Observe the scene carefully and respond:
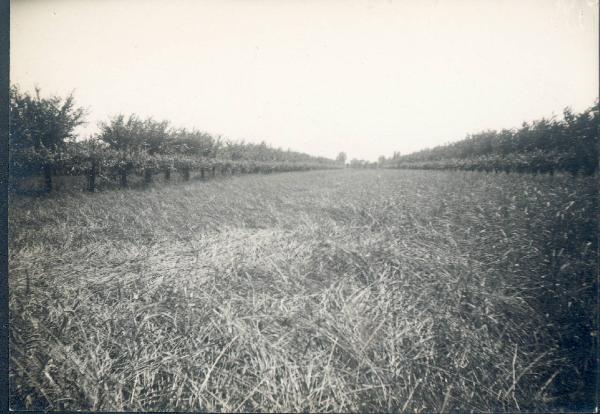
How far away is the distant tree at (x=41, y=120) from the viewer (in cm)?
881

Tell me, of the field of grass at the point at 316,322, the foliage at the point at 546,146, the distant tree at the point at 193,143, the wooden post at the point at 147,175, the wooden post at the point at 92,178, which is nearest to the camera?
the field of grass at the point at 316,322

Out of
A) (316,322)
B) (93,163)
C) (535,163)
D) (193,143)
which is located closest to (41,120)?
(93,163)

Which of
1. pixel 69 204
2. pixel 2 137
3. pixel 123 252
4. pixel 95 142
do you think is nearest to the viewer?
pixel 2 137

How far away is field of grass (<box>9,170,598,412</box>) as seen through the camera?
5.34 feet

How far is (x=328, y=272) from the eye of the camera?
9.26 feet

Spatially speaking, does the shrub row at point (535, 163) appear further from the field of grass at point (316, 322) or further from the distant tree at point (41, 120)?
the distant tree at point (41, 120)

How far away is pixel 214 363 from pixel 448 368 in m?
1.68

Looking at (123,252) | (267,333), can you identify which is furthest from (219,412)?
(123,252)

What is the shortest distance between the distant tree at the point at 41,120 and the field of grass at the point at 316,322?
8271mm

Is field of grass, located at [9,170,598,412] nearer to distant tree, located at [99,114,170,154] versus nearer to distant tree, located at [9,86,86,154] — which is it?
distant tree, located at [9,86,86,154]

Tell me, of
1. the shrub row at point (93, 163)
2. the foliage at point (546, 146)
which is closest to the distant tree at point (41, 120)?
the shrub row at point (93, 163)

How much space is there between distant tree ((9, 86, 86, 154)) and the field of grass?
27.1 ft

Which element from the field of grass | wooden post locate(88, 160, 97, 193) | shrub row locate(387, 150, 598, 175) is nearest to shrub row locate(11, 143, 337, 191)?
wooden post locate(88, 160, 97, 193)

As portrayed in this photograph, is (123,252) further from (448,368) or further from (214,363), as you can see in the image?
(448,368)
